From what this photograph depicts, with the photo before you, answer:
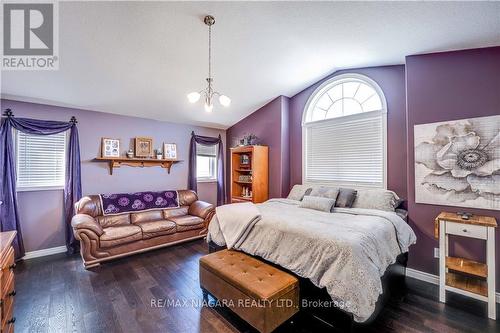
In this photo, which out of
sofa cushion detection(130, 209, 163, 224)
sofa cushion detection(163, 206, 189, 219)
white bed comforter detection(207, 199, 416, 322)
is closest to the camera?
white bed comforter detection(207, 199, 416, 322)

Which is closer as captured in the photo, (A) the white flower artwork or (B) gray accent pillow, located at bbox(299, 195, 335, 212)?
(A) the white flower artwork

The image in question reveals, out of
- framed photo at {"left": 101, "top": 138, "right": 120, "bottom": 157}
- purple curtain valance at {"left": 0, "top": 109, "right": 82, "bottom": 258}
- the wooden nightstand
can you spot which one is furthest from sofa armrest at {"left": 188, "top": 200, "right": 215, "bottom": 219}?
the wooden nightstand

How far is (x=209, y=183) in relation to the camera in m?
5.44

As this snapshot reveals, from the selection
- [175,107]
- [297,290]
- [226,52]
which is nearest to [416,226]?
[297,290]

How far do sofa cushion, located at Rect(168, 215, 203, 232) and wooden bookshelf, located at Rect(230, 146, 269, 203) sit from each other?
1.00 m

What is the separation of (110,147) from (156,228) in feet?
5.78

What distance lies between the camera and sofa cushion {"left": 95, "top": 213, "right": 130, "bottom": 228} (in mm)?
3615

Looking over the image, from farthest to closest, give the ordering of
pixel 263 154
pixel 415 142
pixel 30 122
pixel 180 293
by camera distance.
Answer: pixel 263 154 < pixel 30 122 < pixel 415 142 < pixel 180 293

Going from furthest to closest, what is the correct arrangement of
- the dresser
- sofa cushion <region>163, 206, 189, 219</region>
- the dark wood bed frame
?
sofa cushion <region>163, 206, 189, 219</region>
the dark wood bed frame
the dresser

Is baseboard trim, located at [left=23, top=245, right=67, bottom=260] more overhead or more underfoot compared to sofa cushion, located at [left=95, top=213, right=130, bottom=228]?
more underfoot

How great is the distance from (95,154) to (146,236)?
1.79m

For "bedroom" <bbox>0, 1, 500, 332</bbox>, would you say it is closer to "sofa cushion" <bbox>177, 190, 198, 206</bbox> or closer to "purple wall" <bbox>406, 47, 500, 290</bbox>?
"purple wall" <bbox>406, 47, 500, 290</bbox>

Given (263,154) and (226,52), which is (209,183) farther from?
(226,52)

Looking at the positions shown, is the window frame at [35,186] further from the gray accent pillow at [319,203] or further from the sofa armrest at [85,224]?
the gray accent pillow at [319,203]
